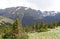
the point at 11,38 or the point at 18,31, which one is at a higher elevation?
the point at 18,31

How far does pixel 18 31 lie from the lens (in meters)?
8.58

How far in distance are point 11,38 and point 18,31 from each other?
793 cm

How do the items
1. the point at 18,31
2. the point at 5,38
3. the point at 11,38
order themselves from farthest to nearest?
the point at 5,38, the point at 11,38, the point at 18,31

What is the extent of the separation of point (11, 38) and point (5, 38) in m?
2.09

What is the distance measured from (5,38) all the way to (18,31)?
9978 mm

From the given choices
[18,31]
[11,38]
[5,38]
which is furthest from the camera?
[5,38]

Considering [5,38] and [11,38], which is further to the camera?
[5,38]

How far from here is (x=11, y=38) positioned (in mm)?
16375

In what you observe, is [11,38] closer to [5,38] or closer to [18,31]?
[5,38]

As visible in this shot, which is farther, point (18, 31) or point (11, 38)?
point (11, 38)

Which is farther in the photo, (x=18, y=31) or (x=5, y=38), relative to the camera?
(x=5, y=38)

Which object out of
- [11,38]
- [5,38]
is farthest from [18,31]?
[5,38]

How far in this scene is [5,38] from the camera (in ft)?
60.1
